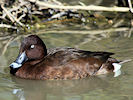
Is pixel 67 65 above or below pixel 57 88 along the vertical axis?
above

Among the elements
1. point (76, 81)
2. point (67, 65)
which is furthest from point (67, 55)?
point (76, 81)

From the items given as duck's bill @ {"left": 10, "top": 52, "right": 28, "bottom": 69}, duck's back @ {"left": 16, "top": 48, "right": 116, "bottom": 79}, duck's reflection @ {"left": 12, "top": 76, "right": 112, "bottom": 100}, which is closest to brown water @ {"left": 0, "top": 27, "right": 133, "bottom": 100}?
duck's reflection @ {"left": 12, "top": 76, "right": 112, "bottom": 100}

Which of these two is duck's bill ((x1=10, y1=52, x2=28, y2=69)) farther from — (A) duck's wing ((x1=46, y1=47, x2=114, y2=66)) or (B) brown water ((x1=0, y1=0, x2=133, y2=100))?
(A) duck's wing ((x1=46, y1=47, x2=114, y2=66))

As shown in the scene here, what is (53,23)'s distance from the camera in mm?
10242

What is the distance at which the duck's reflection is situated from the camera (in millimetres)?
5656

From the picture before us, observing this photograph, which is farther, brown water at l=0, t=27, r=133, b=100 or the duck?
the duck

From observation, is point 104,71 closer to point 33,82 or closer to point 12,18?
point 33,82

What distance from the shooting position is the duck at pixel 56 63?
20.8ft

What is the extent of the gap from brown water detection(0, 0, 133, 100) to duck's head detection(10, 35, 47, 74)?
262 mm

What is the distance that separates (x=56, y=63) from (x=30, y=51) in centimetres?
58

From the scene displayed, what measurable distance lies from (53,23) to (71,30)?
849 millimetres

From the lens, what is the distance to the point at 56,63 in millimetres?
6324

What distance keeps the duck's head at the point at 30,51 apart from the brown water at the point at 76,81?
0.86ft

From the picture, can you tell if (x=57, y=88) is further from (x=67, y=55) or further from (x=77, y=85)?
(x=67, y=55)
